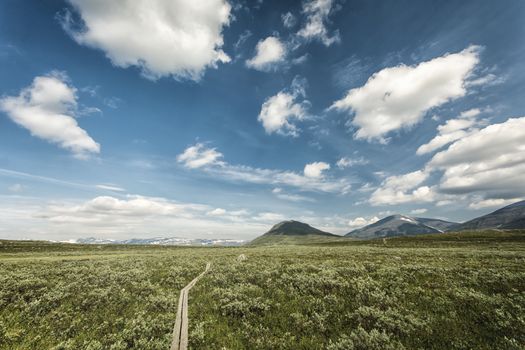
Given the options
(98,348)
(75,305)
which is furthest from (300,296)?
(75,305)

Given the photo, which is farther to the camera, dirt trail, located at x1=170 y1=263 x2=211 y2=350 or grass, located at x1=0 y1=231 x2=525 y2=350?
grass, located at x1=0 y1=231 x2=525 y2=350

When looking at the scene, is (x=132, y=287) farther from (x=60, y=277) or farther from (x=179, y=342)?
(x=179, y=342)

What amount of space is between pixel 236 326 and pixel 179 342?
3.23 meters

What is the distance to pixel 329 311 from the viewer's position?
1442 cm

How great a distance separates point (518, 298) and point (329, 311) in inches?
435

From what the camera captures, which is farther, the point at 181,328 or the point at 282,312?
the point at 282,312

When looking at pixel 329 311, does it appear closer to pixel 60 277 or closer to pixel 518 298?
pixel 518 298

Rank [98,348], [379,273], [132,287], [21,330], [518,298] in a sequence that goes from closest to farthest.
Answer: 1. [98,348]
2. [21,330]
3. [518,298]
4. [132,287]
5. [379,273]

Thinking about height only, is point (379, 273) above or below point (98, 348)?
above

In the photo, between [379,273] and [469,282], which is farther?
[379,273]

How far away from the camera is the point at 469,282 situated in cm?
1816

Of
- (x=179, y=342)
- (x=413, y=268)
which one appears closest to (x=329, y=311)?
(x=179, y=342)

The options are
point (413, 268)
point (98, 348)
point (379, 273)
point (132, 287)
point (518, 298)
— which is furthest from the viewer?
point (413, 268)

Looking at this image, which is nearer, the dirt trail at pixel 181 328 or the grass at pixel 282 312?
the dirt trail at pixel 181 328
